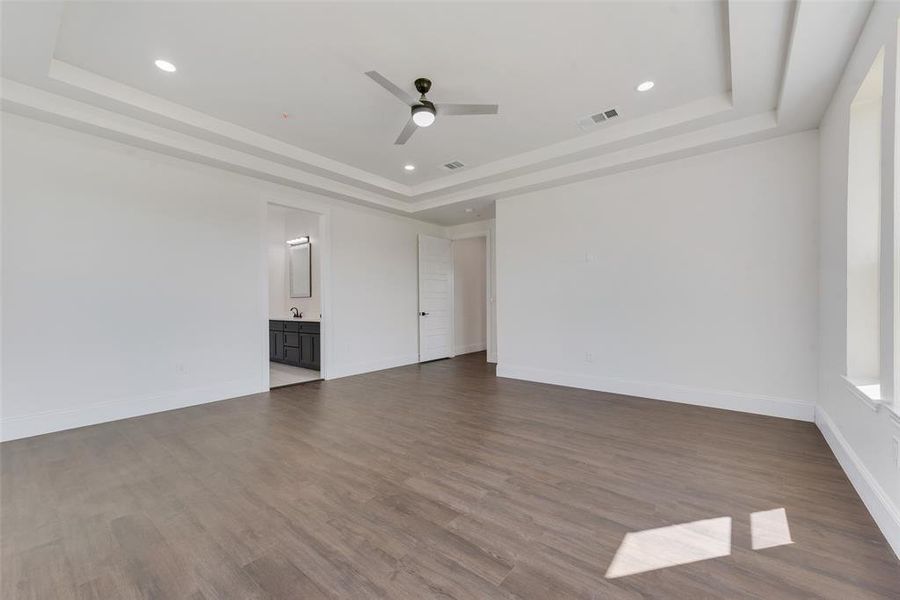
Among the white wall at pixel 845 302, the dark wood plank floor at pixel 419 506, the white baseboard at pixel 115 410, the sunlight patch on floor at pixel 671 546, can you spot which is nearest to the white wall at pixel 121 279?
the white baseboard at pixel 115 410

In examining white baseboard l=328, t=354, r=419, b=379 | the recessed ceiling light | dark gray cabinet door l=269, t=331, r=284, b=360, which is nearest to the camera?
the recessed ceiling light

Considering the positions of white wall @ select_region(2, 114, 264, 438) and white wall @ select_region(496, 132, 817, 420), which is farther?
white wall @ select_region(496, 132, 817, 420)

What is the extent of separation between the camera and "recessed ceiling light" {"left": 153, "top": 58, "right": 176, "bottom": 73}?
2.70m

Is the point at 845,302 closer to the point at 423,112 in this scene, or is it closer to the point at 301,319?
the point at 423,112

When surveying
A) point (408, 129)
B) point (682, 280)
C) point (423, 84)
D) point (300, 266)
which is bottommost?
point (682, 280)

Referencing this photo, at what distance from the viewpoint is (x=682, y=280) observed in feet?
13.2

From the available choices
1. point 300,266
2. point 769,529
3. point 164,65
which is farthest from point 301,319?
point 769,529

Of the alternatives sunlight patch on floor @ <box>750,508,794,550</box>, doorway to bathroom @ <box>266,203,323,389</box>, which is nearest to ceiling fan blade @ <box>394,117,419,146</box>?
doorway to bathroom @ <box>266,203,323,389</box>

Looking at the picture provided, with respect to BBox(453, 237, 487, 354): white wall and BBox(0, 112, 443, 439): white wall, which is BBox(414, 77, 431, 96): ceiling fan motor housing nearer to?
BBox(0, 112, 443, 439): white wall

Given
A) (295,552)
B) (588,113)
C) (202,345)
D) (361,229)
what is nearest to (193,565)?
(295,552)

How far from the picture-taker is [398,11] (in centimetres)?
226

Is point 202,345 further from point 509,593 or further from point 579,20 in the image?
point 579,20

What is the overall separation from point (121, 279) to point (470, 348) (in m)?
6.10

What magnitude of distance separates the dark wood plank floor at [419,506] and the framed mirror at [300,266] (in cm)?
346
